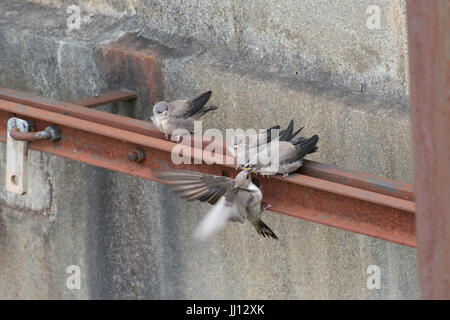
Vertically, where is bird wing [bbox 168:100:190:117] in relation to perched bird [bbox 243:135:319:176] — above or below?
above

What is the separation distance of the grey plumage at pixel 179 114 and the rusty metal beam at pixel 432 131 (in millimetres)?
2255

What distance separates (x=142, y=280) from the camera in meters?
6.11

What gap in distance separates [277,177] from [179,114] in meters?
0.79

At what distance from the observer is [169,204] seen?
5805 millimetres

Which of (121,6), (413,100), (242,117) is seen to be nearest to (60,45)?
(121,6)

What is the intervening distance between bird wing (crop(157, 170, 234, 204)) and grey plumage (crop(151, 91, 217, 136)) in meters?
0.46

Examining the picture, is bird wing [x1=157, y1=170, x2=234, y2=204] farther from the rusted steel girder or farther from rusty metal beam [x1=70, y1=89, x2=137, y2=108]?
rusty metal beam [x1=70, y1=89, x2=137, y2=108]

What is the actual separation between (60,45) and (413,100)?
3.91 meters

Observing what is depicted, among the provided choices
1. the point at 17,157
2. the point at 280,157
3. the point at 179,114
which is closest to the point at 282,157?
the point at 280,157

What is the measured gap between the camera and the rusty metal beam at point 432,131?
2342 millimetres

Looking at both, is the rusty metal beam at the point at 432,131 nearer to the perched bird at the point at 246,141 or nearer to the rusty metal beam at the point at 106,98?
the perched bird at the point at 246,141

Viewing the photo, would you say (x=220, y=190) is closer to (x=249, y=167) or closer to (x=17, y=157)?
(x=249, y=167)

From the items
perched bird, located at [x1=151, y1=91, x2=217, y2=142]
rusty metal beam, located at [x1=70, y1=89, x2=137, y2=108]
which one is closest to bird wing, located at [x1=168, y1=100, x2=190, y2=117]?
perched bird, located at [x1=151, y1=91, x2=217, y2=142]

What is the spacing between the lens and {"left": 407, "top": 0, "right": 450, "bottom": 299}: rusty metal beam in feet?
7.68
